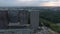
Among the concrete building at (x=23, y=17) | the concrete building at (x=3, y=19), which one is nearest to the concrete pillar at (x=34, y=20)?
the concrete building at (x=23, y=17)

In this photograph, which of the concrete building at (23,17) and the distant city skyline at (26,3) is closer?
the distant city skyline at (26,3)

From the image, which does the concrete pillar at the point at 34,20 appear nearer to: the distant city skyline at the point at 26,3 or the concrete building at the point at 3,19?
the distant city skyline at the point at 26,3

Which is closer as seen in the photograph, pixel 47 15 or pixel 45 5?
pixel 45 5

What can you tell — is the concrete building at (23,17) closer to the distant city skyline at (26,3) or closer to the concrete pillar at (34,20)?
the concrete pillar at (34,20)

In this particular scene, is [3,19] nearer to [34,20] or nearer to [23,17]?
[23,17]

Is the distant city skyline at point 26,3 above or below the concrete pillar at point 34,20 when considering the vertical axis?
above

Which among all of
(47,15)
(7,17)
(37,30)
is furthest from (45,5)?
(7,17)

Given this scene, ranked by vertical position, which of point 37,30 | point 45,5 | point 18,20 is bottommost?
point 37,30

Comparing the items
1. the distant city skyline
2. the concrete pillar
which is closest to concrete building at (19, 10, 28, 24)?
the concrete pillar

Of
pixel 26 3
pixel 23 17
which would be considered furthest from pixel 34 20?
pixel 26 3

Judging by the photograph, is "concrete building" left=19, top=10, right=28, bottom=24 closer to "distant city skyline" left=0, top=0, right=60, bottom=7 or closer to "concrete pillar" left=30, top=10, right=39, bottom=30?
"concrete pillar" left=30, top=10, right=39, bottom=30

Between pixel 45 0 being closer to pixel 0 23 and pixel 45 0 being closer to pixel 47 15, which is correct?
pixel 47 15
